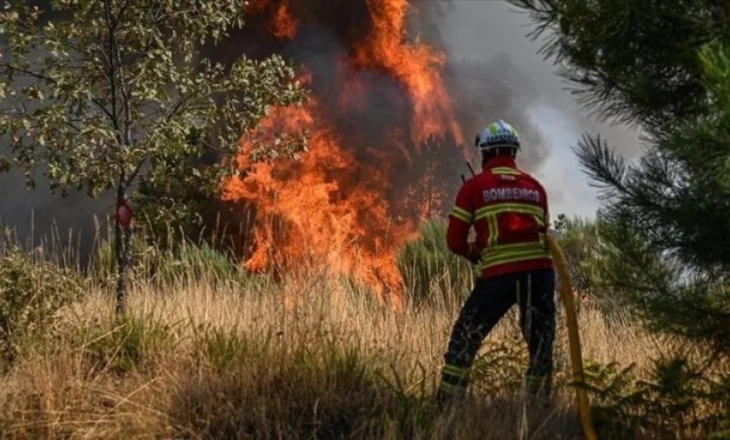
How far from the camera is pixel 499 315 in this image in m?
6.25

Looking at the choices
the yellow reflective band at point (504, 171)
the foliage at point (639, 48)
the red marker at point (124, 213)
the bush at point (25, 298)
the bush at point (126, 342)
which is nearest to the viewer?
the foliage at point (639, 48)

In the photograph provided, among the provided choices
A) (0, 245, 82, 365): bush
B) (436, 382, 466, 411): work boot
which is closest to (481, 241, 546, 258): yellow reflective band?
(436, 382, 466, 411): work boot

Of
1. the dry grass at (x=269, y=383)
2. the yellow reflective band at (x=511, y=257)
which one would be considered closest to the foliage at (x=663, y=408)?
the dry grass at (x=269, y=383)

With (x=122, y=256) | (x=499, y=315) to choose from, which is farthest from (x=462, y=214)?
(x=122, y=256)

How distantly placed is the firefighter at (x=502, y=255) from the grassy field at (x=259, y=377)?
0.24 meters

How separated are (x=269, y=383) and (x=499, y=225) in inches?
70.4

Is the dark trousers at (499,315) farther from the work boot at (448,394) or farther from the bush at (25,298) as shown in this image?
the bush at (25,298)

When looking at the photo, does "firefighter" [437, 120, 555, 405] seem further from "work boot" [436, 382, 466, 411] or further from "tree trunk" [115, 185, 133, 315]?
"tree trunk" [115, 185, 133, 315]

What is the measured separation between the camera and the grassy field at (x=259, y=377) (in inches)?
217

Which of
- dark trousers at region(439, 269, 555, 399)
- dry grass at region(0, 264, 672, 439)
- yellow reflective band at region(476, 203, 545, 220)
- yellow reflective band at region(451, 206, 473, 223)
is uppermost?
yellow reflective band at region(476, 203, 545, 220)

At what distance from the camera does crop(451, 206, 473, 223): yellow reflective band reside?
20.3ft

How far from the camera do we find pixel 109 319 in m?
7.88

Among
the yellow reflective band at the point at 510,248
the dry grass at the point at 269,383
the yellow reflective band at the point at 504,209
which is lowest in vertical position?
the dry grass at the point at 269,383

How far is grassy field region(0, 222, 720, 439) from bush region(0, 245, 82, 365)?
0.02 m
